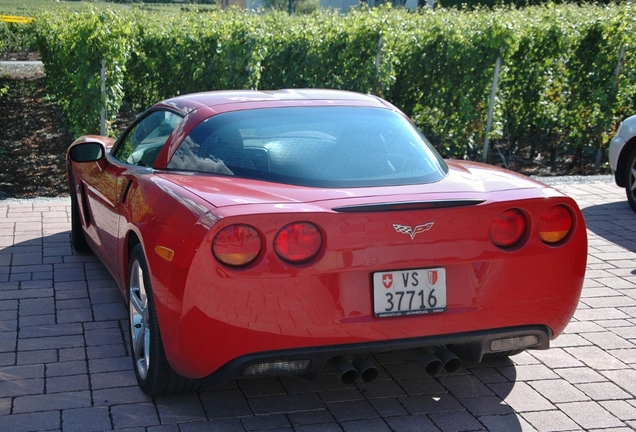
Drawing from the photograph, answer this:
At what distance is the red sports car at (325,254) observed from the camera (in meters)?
3.30

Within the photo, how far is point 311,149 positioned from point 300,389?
120cm

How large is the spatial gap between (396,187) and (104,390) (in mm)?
1746

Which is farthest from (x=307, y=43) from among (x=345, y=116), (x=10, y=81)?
(x=10, y=81)

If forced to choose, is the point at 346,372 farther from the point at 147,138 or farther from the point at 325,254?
the point at 147,138

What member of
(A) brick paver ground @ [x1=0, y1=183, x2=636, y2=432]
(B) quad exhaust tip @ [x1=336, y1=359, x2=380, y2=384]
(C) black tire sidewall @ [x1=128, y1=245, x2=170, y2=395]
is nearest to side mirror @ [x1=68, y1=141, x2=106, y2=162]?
(A) brick paver ground @ [x1=0, y1=183, x2=636, y2=432]

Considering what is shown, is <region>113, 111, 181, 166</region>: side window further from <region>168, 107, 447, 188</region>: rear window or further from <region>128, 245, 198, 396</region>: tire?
<region>128, 245, 198, 396</region>: tire

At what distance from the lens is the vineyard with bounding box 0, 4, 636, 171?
9.90 meters

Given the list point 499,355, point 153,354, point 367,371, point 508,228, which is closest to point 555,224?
point 508,228

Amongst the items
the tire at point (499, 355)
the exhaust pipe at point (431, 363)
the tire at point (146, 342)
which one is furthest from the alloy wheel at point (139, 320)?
the tire at point (499, 355)

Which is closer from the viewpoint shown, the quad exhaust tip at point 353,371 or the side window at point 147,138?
the quad exhaust tip at point 353,371

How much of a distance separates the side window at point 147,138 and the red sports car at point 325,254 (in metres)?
0.28

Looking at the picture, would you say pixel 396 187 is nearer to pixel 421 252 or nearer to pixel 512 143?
pixel 421 252

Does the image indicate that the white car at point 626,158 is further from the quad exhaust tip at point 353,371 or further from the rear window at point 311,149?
the quad exhaust tip at point 353,371

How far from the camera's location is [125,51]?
9289 millimetres
